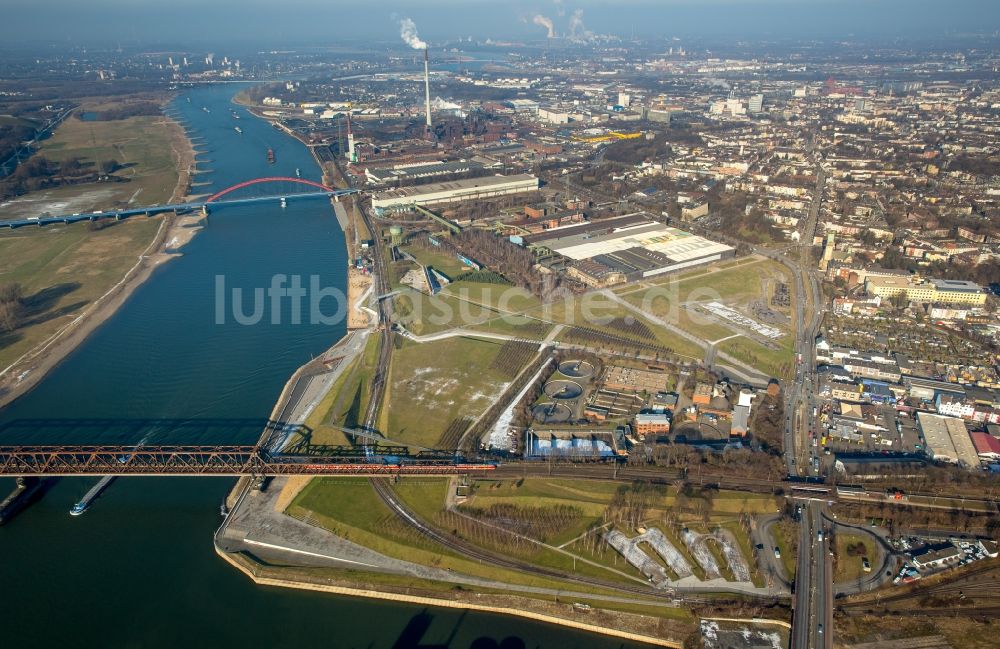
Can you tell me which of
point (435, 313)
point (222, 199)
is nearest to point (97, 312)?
point (435, 313)

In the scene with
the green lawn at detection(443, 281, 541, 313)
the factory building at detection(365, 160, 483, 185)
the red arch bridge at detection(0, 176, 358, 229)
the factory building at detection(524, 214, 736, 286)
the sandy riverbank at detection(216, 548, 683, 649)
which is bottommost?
the sandy riverbank at detection(216, 548, 683, 649)

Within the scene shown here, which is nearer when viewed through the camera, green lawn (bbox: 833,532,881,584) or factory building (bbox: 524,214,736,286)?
green lawn (bbox: 833,532,881,584)

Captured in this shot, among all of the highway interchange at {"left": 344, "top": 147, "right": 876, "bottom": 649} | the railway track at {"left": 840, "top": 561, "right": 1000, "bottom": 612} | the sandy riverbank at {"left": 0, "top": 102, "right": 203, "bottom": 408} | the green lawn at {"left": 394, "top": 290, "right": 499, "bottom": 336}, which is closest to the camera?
the highway interchange at {"left": 344, "top": 147, "right": 876, "bottom": 649}

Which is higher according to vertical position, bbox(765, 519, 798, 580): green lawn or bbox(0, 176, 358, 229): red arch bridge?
bbox(0, 176, 358, 229): red arch bridge

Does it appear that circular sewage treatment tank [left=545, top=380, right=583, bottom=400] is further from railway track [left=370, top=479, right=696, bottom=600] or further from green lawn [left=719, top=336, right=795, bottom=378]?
railway track [left=370, top=479, right=696, bottom=600]

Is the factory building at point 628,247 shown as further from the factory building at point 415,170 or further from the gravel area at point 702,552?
the factory building at point 415,170

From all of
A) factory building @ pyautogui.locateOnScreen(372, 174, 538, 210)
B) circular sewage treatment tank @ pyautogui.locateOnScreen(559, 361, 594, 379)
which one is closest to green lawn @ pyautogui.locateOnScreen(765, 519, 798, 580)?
circular sewage treatment tank @ pyautogui.locateOnScreen(559, 361, 594, 379)

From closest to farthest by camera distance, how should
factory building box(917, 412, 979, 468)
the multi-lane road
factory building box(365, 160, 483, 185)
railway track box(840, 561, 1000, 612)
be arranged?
1. the multi-lane road
2. railway track box(840, 561, 1000, 612)
3. factory building box(917, 412, 979, 468)
4. factory building box(365, 160, 483, 185)

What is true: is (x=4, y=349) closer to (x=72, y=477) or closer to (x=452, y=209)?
(x=72, y=477)

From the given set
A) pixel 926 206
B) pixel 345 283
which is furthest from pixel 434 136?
pixel 926 206
